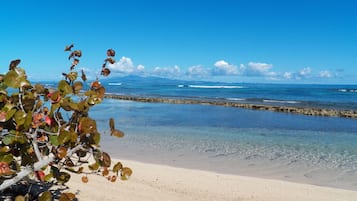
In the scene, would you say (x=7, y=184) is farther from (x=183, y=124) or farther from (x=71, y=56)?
(x=183, y=124)

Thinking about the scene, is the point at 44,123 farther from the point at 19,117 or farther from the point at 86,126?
the point at 86,126

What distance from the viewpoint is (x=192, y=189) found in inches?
236

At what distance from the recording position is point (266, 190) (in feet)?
20.6

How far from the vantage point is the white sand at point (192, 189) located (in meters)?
5.21

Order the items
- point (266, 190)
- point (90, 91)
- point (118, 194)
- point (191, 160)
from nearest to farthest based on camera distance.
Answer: point (90, 91), point (118, 194), point (266, 190), point (191, 160)

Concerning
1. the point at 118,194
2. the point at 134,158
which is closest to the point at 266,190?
the point at 118,194

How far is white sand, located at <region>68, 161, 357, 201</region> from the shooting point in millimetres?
5207

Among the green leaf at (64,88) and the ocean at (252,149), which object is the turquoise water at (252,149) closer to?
the ocean at (252,149)

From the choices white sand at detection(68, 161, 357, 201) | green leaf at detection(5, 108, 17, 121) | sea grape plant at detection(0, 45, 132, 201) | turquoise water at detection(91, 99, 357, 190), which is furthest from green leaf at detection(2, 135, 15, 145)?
turquoise water at detection(91, 99, 357, 190)

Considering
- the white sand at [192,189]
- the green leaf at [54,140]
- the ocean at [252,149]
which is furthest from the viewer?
the ocean at [252,149]

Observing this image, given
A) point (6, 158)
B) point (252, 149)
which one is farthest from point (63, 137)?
point (252, 149)

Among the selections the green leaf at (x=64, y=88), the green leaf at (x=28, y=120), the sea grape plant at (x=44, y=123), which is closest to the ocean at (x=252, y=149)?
the sea grape plant at (x=44, y=123)

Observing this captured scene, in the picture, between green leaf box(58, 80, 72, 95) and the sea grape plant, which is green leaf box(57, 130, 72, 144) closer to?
the sea grape plant

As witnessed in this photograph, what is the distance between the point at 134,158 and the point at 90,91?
6.71 meters
